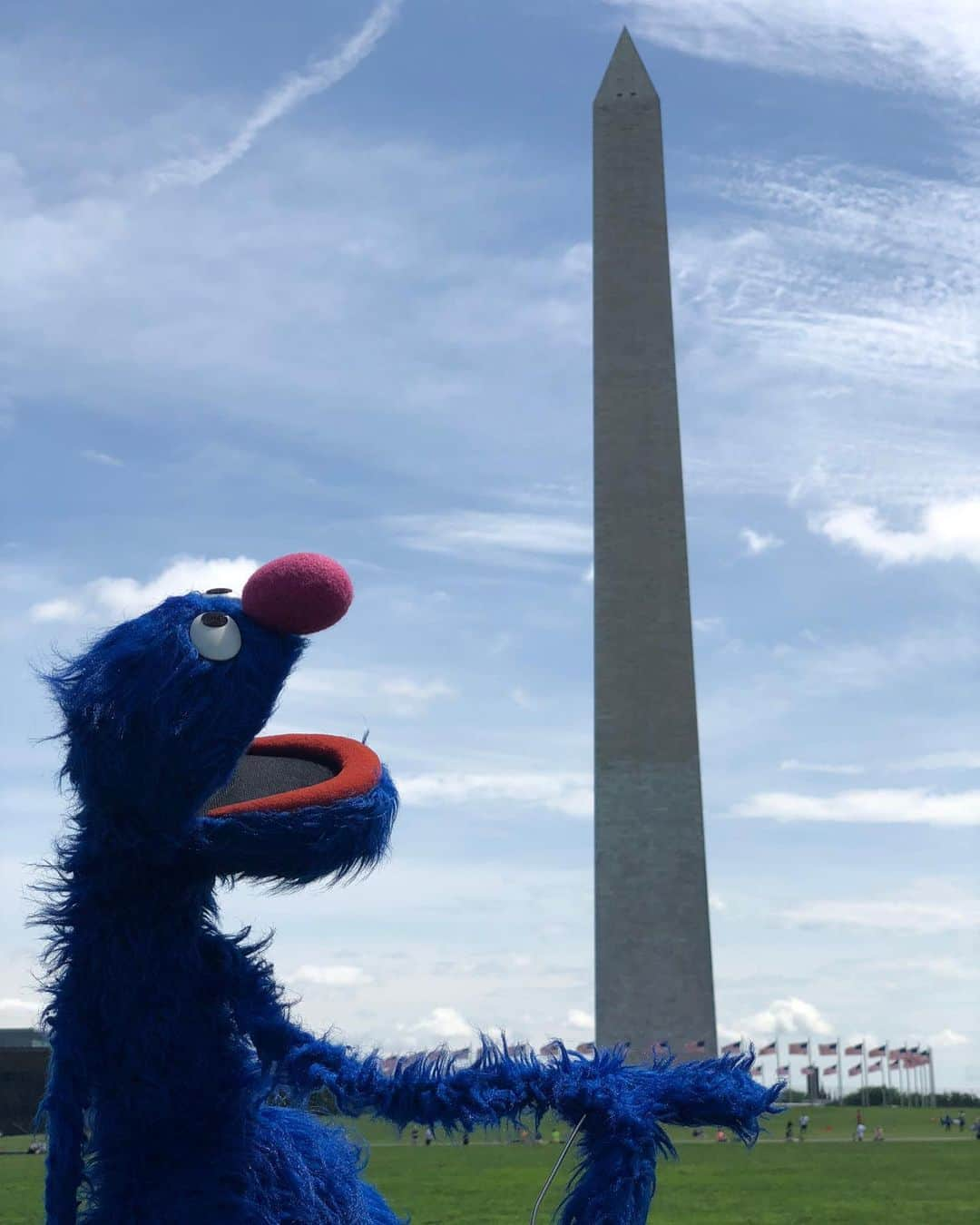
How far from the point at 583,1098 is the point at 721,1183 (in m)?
14.3

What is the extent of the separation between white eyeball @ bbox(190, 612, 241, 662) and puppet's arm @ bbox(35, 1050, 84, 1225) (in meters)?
1.17

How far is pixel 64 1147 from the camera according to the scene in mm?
4055

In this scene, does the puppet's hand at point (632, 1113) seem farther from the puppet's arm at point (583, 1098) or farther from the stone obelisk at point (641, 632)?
the stone obelisk at point (641, 632)

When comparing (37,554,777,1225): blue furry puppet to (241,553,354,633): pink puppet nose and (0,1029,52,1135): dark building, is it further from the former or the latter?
(0,1029,52,1135): dark building

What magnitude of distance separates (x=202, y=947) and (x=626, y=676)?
829 inches

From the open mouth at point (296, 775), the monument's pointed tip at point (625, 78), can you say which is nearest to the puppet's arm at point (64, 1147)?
the open mouth at point (296, 775)

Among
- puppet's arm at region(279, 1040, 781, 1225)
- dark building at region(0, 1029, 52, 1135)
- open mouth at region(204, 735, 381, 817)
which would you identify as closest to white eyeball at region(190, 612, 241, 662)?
open mouth at region(204, 735, 381, 817)

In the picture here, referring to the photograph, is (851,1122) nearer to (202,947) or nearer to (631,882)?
(631,882)

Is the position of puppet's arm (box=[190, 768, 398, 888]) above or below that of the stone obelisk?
below

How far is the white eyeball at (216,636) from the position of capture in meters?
4.03

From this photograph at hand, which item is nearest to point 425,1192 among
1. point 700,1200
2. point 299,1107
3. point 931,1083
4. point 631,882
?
point 700,1200

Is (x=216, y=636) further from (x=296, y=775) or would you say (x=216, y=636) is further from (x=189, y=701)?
(x=296, y=775)

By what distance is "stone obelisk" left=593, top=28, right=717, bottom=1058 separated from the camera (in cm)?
2459

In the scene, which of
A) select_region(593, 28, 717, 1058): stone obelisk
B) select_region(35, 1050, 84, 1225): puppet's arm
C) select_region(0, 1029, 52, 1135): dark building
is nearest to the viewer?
select_region(35, 1050, 84, 1225): puppet's arm
